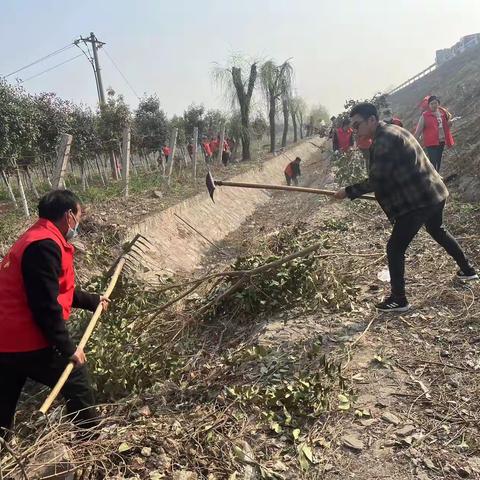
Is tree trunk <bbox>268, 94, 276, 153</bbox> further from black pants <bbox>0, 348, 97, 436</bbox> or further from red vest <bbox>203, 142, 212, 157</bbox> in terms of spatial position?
black pants <bbox>0, 348, 97, 436</bbox>

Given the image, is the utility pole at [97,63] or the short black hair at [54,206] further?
the utility pole at [97,63]

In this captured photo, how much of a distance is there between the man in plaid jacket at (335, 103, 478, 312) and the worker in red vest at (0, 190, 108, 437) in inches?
99.7

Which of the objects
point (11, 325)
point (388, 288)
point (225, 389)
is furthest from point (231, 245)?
point (11, 325)

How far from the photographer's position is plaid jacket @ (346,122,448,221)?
12.9 ft

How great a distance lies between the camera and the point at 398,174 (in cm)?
395

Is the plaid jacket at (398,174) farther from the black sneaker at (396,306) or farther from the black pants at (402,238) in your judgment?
the black sneaker at (396,306)

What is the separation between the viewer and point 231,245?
1054 cm

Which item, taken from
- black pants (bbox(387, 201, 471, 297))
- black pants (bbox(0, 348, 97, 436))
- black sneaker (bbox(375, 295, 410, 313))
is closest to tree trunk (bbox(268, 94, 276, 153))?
black pants (bbox(387, 201, 471, 297))

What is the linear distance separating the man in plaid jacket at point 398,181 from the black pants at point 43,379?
9.15 ft

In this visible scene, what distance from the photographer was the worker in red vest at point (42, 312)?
8.30 feet

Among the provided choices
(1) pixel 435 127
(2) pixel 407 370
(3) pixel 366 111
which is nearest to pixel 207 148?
(1) pixel 435 127

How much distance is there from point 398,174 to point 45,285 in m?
2.95

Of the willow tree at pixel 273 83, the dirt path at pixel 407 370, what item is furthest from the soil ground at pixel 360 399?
the willow tree at pixel 273 83

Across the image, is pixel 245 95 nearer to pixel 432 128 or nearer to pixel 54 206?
pixel 432 128
